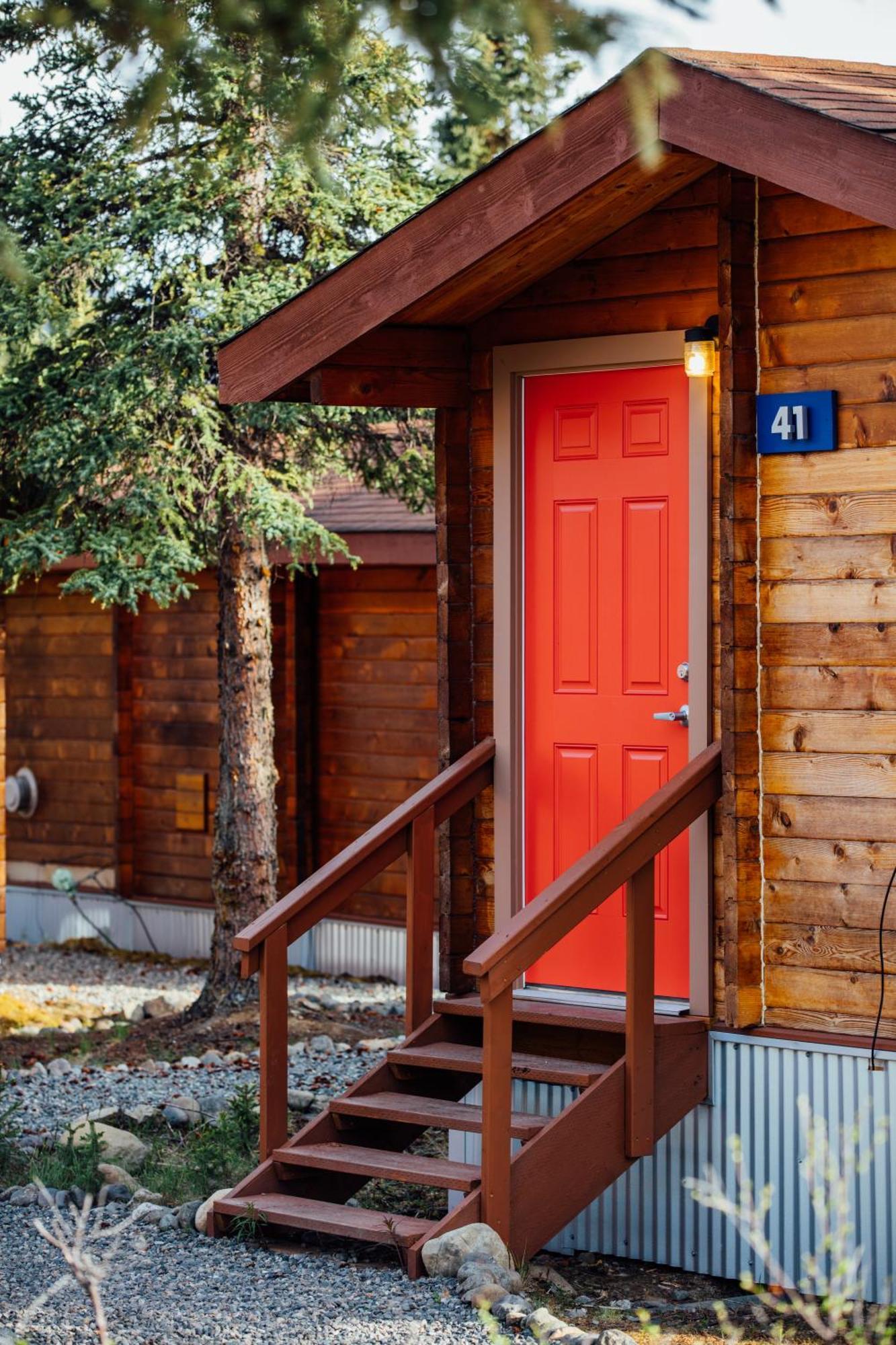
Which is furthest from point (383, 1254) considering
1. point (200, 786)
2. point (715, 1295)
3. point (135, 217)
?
point (200, 786)

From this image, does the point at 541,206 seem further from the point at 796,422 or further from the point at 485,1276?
the point at 485,1276

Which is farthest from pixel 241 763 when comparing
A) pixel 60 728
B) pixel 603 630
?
pixel 60 728

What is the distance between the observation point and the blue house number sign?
18.0ft

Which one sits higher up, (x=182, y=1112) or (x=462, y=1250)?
(x=462, y=1250)

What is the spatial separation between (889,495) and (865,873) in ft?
3.87

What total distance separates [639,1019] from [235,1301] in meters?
1.47

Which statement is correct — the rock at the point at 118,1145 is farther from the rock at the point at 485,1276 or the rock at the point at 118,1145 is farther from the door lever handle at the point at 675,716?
the door lever handle at the point at 675,716

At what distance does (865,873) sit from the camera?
5.45 metres

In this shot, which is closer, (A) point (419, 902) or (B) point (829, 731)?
(B) point (829, 731)

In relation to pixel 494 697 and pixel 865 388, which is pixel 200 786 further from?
pixel 865 388

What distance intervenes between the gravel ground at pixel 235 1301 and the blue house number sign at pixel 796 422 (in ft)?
9.10

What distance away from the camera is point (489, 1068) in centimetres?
507

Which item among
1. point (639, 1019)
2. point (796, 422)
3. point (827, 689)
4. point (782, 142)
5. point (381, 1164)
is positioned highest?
point (782, 142)

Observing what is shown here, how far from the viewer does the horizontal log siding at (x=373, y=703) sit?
37.6 feet
